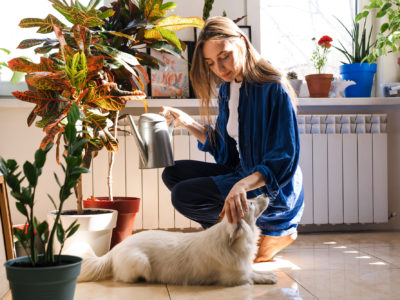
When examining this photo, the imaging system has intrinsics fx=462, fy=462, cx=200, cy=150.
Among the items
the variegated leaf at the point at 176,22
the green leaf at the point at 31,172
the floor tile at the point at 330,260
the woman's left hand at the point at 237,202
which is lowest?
the floor tile at the point at 330,260

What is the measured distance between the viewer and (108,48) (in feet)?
6.93

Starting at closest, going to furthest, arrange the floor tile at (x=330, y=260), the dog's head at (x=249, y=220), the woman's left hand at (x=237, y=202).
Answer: the woman's left hand at (x=237, y=202)
the dog's head at (x=249, y=220)
the floor tile at (x=330, y=260)

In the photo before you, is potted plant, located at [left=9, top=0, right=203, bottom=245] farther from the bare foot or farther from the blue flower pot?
the blue flower pot

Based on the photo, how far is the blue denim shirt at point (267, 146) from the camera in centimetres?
174

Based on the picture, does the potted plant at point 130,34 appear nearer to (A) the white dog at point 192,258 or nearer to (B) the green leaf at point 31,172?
(A) the white dog at point 192,258

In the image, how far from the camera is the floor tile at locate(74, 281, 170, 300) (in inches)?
65.2

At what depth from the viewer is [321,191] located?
3035 millimetres

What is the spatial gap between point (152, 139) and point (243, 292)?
723 millimetres

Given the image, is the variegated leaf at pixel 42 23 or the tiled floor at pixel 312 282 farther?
the variegated leaf at pixel 42 23

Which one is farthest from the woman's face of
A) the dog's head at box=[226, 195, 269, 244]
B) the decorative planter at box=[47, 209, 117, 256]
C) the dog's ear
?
the decorative planter at box=[47, 209, 117, 256]

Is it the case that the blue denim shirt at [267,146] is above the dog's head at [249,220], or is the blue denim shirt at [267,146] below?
above

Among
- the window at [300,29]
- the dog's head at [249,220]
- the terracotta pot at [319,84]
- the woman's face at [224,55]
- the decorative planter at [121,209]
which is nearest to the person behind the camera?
the dog's head at [249,220]

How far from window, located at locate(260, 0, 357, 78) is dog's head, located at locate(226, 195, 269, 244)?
1.82 metres

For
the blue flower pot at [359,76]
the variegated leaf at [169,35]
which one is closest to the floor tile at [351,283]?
the variegated leaf at [169,35]
